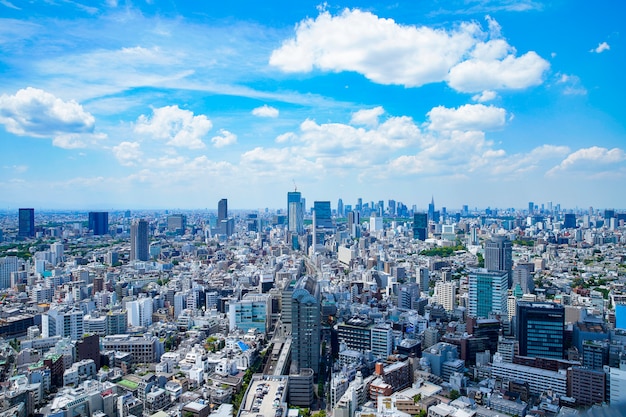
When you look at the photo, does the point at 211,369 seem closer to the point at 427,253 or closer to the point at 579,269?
the point at 579,269

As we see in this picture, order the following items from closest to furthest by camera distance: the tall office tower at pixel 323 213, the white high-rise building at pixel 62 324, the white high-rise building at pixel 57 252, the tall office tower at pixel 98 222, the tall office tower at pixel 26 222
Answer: the white high-rise building at pixel 62 324
the white high-rise building at pixel 57 252
the tall office tower at pixel 26 222
the tall office tower at pixel 98 222
the tall office tower at pixel 323 213

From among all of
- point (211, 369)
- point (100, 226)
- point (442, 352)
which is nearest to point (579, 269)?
point (442, 352)

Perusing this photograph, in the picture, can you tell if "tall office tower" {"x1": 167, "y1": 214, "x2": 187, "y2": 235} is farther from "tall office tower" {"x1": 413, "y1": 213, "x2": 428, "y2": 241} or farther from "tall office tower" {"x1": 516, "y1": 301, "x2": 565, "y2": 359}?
"tall office tower" {"x1": 516, "y1": 301, "x2": 565, "y2": 359}

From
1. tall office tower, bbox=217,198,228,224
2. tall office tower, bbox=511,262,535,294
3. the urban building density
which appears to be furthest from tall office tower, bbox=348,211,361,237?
tall office tower, bbox=511,262,535,294

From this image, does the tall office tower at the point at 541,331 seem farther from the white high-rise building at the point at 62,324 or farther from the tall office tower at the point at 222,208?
the tall office tower at the point at 222,208

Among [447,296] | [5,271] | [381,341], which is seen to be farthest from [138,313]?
[447,296]

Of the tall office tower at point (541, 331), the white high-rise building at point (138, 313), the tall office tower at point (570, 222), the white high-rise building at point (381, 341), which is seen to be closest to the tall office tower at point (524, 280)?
the tall office tower at point (541, 331)

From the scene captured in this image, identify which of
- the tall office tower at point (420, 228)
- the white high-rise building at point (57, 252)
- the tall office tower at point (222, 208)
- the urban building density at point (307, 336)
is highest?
the tall office tower at point (222, 208)
